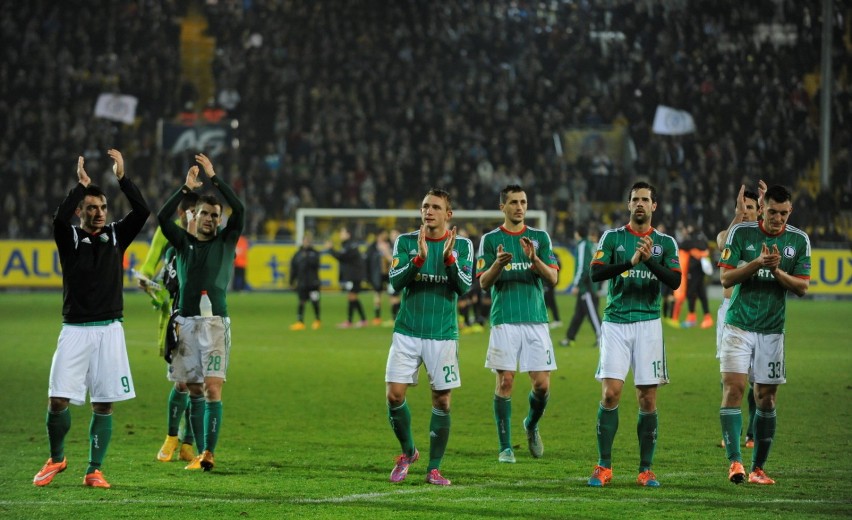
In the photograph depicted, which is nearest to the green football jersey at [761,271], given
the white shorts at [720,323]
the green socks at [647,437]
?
the white shorts at [720,323]

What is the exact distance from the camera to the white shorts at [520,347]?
9.90m

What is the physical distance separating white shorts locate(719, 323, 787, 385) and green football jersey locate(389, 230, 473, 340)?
2033 millimetres

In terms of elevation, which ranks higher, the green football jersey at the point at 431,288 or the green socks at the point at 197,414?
the green football jersey at the point at 431,288

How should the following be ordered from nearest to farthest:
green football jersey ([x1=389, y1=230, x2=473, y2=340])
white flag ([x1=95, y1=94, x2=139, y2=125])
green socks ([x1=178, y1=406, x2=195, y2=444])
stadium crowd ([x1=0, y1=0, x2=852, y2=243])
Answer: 1. green football jersey ([x1=389, y1=230, x2=473, y2=340])
2. green socks ([x1=178, y1=406, x2=195, y2=444])
3. stadium crowd ([x1=0, y1=0, x2=852, y2=243])
4. white flag ([x1=95, y1=94, x2=139, y2=125])


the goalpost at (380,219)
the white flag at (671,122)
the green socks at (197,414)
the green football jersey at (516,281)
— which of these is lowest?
the green socks at (197,414)

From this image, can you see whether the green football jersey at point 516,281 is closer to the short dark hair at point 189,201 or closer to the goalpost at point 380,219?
the short dark hair at point 189,201

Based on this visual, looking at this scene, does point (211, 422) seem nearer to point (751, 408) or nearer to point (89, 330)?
point (89, 330)

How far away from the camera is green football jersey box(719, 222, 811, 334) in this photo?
8773mm

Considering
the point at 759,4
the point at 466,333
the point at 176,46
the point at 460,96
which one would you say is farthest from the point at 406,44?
the point at 466,333

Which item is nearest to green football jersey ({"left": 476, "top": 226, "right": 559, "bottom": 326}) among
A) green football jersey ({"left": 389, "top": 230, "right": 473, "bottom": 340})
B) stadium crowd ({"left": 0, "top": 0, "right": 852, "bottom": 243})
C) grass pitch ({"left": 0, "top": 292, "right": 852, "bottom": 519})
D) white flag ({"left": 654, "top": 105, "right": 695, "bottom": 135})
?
green football jersey ({"left": 389, "top": 230, "right": 473, "bottom": 340})

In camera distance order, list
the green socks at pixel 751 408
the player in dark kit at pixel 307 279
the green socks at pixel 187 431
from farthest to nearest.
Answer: the player in dark kit at pixel 307 279, the green socks at pixel 751 408, the green socks at pixel 187 431

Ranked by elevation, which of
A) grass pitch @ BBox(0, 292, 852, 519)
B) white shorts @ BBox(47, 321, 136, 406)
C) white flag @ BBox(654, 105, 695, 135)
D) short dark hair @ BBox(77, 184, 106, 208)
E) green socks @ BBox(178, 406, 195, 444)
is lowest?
grass pitch @ BBox(0, 292, 852, 519)

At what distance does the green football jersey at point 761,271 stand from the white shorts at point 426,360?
2.11m

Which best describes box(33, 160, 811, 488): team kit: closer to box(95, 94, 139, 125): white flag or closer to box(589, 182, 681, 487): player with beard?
box(589, 182, 681, 487): player with beard
